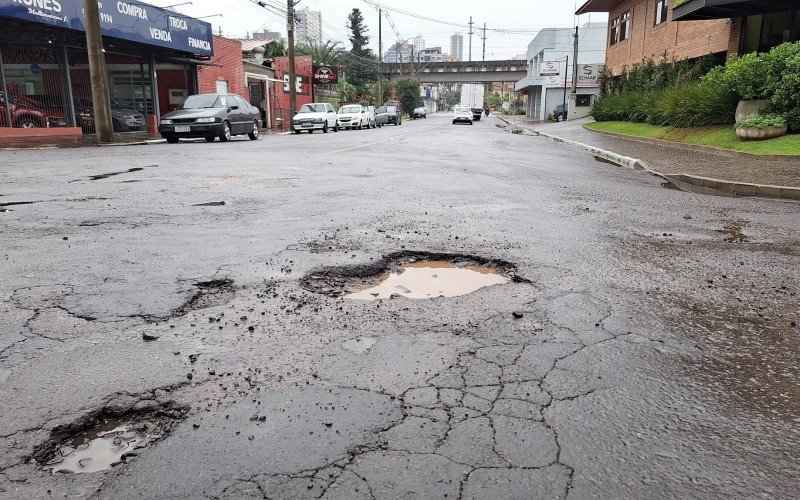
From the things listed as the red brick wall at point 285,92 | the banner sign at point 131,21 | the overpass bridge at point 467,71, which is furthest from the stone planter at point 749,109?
the overpass bridge at point 467,71

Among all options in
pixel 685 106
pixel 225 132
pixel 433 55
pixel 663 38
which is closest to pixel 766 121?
pixel 685 106

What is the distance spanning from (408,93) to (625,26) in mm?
52976

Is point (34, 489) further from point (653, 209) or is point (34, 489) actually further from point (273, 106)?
point (273, 106)

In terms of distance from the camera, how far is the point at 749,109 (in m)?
15.9

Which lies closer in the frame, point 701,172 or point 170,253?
point 170,253

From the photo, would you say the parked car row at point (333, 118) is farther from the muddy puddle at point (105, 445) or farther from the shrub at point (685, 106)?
the muddy puddle at point (105, 445)

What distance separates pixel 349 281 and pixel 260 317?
94cm

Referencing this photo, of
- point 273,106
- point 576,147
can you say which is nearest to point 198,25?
point 273,106

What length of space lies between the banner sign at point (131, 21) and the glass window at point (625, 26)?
78.2 feet

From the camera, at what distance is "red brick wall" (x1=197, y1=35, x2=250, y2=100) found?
3303 centimetres

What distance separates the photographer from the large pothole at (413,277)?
4.20 m

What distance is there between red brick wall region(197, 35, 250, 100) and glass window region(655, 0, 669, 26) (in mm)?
22632

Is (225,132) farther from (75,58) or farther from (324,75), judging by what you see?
(324,75)

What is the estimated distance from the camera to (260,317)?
3607 mm
